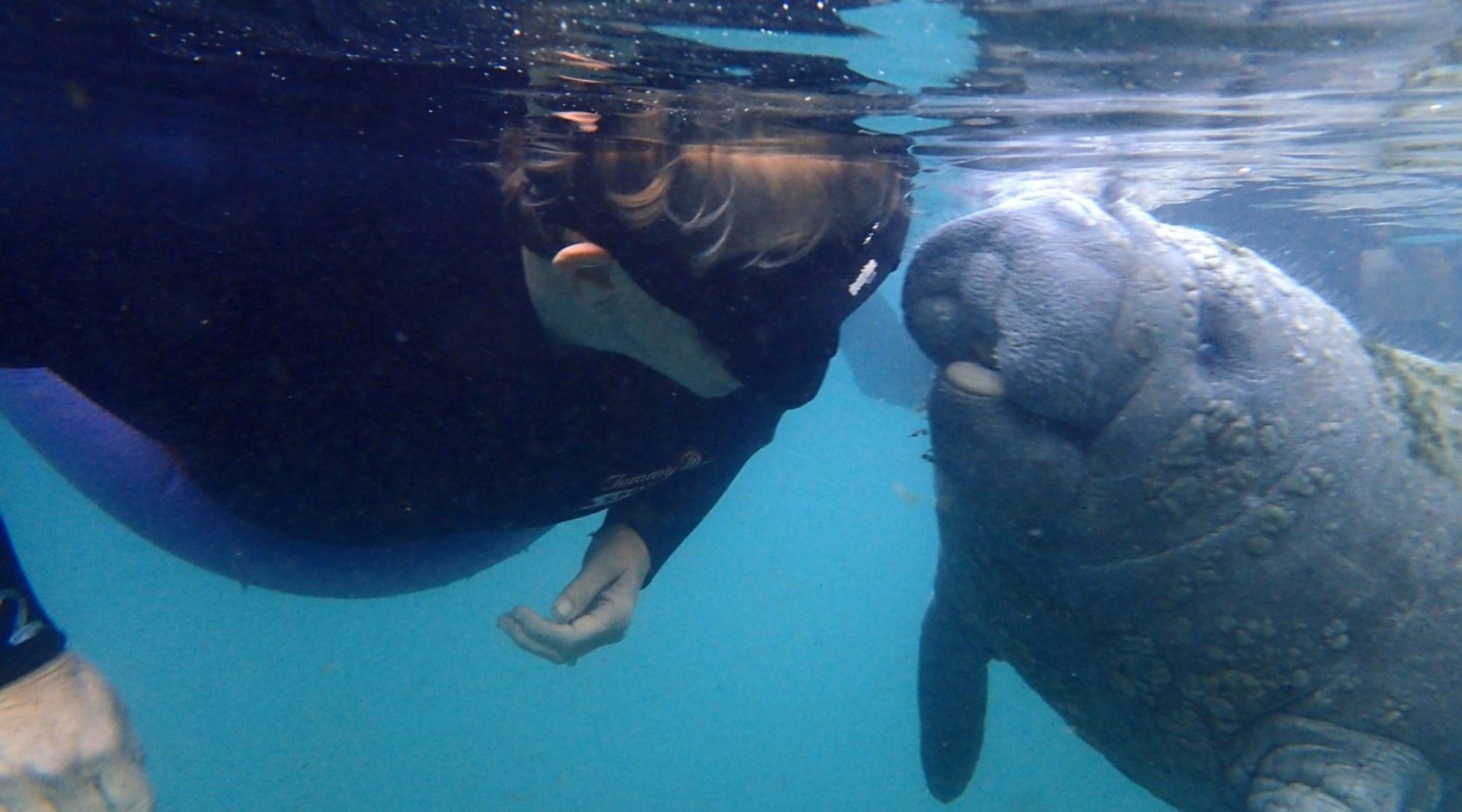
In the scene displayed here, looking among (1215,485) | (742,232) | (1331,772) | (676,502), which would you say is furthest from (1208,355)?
(676,502)

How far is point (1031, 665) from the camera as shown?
139 inches

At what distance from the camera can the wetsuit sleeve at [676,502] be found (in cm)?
307

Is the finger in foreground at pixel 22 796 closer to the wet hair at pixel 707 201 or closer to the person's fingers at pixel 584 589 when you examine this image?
the person's fingers at pixel 584 589

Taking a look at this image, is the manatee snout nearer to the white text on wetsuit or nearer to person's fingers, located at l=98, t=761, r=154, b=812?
the white text on wetsuit

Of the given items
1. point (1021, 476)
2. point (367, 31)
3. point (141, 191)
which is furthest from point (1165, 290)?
point (367, 31)

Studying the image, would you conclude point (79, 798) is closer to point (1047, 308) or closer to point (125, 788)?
point (125, 788)

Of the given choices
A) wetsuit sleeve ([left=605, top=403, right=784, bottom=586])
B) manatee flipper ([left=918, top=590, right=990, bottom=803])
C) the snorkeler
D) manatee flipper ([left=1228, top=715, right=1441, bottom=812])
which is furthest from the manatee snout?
manatee flipper ([left=918, top=590, right=990, bottom=803])

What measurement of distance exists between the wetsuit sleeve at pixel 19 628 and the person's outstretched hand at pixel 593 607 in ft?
3.24

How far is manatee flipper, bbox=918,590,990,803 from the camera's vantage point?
4.28 meters

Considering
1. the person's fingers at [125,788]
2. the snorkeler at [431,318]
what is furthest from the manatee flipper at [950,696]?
the person's fingers at [125,788]

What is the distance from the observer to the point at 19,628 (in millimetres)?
1843

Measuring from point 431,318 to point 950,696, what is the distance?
3.42 metres

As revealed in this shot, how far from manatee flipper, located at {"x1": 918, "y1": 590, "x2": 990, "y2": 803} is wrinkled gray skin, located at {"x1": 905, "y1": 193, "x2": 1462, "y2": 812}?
123 centimetres

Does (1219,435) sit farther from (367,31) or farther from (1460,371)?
(367,31)
